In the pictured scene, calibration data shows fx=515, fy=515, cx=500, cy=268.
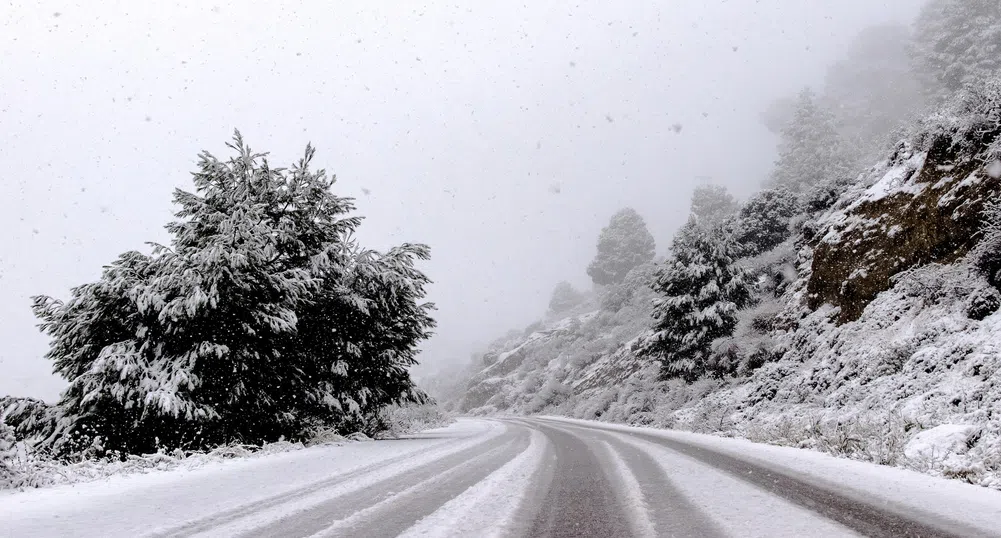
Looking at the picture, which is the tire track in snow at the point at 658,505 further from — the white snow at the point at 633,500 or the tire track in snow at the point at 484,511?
the tire track in snow at the point at 484,511

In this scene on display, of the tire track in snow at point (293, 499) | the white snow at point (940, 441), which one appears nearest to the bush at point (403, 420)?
the tire track in snow at point (293, 499)

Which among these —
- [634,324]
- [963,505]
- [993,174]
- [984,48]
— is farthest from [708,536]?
[984,48]

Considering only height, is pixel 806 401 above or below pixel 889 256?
below

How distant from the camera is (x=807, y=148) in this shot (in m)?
43.8

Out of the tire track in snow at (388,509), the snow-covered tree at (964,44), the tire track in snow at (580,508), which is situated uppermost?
the snow-covered tree at (964,44)

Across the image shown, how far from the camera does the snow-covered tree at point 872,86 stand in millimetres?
54531

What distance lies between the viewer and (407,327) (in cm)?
1424

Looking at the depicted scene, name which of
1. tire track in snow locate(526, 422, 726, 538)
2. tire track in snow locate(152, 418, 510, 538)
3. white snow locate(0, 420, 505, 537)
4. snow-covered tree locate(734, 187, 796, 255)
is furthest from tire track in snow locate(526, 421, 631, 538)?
snow-covered tree locate(734, 187, 796, 255)

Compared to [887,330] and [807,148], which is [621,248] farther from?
[887,330]

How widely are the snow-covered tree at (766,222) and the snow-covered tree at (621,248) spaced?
3418cm

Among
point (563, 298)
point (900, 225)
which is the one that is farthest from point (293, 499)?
point (563, 298)

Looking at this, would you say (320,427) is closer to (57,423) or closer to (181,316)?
(181,316)

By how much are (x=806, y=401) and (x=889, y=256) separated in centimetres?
430

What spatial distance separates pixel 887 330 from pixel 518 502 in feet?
35.3
